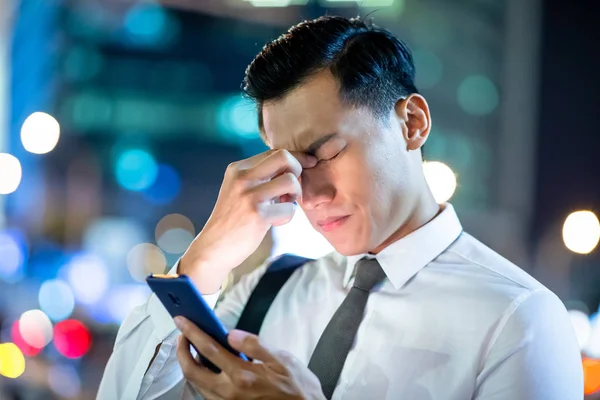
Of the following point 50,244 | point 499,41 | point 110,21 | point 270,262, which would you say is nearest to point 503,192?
point 499,41

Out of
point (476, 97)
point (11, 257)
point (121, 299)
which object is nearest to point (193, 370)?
point (476, 97)

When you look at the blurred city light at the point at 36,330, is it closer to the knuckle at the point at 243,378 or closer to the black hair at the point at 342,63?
the black hair at the point at 342,63

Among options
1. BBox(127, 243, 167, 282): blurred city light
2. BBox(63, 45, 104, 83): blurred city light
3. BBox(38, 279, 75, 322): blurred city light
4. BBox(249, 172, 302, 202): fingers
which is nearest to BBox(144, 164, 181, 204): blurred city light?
BBox(127, 243, 167, 282): blurred city light

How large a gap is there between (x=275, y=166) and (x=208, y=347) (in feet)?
1.70

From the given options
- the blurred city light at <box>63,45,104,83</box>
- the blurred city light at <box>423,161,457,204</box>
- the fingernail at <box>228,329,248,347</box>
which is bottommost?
the blurred city light at <box>423,161,457,204</box>

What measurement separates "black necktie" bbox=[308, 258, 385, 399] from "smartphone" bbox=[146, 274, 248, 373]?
0.44 metres

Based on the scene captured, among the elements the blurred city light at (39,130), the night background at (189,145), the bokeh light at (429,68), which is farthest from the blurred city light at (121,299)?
the bokeh light at (429,68)

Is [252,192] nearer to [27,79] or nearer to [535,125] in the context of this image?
[535,125]

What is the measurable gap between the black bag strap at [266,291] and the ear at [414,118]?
0.61 meters

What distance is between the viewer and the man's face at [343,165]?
196cm

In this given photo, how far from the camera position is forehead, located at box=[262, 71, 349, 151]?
1970 mm

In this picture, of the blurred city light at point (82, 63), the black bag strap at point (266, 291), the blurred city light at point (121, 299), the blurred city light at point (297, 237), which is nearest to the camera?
the black bag strap at point (266, 291)

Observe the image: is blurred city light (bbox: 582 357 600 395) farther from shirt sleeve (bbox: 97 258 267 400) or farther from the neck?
shirt sleeve (bbox: 97 258 267 400)

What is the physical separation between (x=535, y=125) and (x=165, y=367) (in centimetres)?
1164
